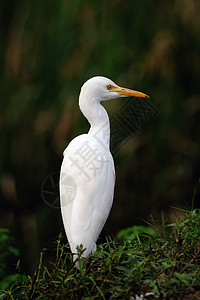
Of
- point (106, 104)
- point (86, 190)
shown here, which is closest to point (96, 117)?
point (86, 190)

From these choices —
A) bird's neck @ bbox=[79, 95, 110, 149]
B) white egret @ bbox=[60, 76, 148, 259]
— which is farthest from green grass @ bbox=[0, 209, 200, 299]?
bird's neck @ bbox=[79, 95, 110, 149]

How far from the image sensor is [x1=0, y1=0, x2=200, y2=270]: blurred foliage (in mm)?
3369

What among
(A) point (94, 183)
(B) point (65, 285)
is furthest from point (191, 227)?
(B) point (65, 285)

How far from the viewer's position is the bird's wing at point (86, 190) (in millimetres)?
1908

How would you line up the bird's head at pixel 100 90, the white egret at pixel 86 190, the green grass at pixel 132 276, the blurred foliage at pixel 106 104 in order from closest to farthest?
the green grass at pixel 132 276 → the white egret at pixel 86 190 → the bird's head at pixel 100 90 → the blurred foliage at pixel 106 104

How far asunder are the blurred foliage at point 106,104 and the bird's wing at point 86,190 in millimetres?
1258

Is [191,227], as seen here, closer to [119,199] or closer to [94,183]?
[94,183]

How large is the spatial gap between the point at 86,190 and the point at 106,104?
4.71 feet

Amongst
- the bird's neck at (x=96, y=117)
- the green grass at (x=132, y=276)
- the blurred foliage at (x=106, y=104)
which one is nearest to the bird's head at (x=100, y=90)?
the bird's neck at (x=96, y=117)

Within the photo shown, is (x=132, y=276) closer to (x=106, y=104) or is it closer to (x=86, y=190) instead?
(x=86, y=190)

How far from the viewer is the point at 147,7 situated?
3391 millimetres

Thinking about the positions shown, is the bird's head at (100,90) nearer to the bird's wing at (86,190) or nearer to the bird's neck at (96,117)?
the bird's neck at (96,117)

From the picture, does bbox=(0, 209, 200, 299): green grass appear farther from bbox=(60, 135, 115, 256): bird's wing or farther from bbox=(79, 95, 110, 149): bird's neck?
bbox=(79, 95, 110, 149): bird's neck

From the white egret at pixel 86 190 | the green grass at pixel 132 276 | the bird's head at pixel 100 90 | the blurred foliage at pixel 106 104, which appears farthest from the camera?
the blurred foliage at pixel 106 104
